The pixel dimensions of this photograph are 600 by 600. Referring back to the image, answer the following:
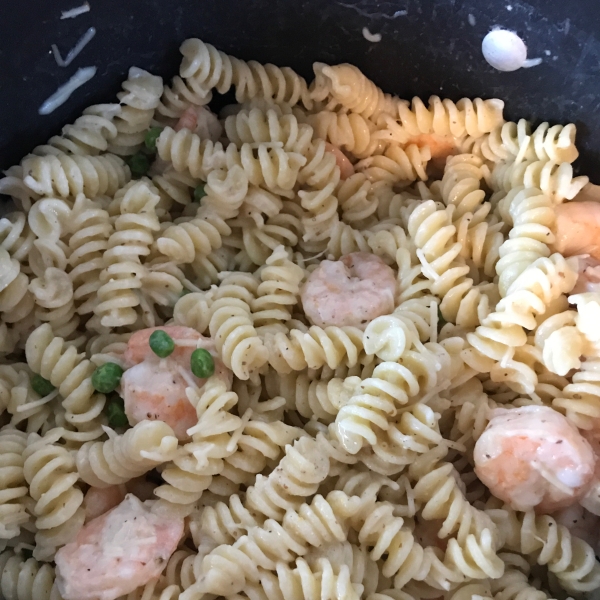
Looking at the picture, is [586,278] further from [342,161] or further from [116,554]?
[116,554]

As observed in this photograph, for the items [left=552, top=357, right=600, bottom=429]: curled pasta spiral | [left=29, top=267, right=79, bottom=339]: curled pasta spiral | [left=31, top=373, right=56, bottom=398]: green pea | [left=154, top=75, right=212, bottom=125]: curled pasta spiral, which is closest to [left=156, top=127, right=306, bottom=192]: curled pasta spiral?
[left=154, top=75, right=212, bottom=125]: curled pasta spiral

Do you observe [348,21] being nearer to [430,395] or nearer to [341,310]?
[341,310]

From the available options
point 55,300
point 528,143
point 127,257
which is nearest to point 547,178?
point 528,143

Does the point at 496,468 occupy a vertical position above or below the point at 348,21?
below

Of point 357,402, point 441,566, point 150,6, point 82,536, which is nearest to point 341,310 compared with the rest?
point 357,402

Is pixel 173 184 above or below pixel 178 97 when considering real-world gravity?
below

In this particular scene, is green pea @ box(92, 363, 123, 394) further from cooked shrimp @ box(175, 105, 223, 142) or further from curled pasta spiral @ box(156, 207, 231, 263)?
cooked shrimp @ box(175, 105, 223, 142)
